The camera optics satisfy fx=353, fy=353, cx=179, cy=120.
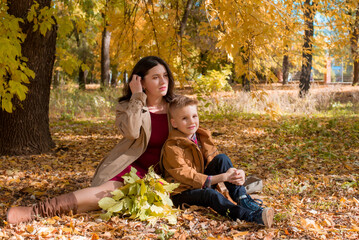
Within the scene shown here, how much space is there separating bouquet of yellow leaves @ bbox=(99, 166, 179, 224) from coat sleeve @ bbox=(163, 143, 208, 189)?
0.31ft

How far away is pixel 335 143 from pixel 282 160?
4.62ft

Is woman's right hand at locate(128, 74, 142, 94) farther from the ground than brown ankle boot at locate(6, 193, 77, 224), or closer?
farther from the ground

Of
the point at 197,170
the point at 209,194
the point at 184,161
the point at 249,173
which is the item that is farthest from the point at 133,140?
the point at 249,173

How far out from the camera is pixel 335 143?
18.5 ft

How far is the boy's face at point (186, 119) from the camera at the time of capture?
9.69 ft

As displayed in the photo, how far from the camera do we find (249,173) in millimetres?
4270

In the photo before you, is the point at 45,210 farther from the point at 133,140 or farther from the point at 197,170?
the point at 197,170

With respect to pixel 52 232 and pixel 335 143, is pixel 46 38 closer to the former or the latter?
pixel 52 232

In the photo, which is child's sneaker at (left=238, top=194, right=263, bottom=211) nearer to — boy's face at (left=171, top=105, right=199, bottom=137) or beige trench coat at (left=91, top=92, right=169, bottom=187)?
boy's face at (left=171, top=105, right=199, bottom=137)

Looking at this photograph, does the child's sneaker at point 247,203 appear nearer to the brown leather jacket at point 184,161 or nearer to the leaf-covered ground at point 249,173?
the leaf-covered ground at point 249,173

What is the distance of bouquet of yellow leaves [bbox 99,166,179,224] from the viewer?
269 cm

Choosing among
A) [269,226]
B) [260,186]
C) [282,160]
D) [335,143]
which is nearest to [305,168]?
[282,160]

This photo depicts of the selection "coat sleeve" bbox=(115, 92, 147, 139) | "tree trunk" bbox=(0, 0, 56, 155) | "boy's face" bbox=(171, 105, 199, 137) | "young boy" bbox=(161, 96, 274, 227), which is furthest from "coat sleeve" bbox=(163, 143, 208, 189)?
"tree trunk" bbox=(0, 0, 56, 155)

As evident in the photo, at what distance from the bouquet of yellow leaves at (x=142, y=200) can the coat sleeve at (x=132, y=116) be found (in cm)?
31
